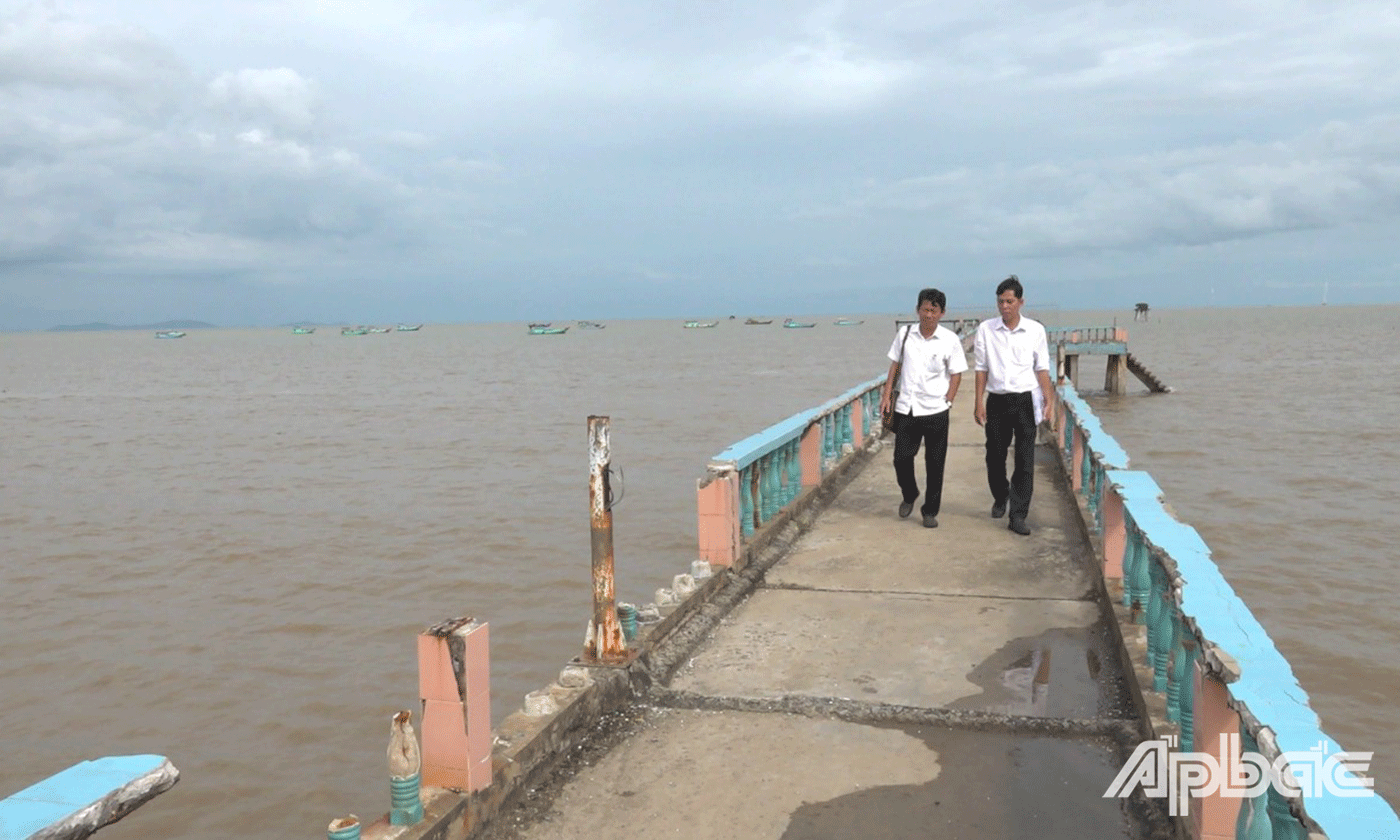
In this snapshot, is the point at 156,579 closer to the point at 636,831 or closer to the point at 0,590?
the point at 0,590

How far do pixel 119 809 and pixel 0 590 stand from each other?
10849 millimetres

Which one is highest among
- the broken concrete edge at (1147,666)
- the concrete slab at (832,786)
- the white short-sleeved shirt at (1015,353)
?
the white short-sleeved shirt at (1015,353)

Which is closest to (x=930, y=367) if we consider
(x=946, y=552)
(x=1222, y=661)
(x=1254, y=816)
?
(x=946, y=552)

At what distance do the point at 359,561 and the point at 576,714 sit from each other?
27.2ft

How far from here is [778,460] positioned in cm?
712

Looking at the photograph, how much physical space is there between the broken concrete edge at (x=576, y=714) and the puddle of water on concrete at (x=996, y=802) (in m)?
0.97

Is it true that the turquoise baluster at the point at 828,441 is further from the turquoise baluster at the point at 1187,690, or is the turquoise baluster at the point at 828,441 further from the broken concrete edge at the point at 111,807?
the broken concrete edge at the point at 111,807

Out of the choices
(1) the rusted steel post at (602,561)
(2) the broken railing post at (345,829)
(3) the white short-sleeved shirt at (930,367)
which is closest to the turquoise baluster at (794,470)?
(3) the white short-sleeved shirt at (930,367)

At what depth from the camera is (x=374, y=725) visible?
7.20m

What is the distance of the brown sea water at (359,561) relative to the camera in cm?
711

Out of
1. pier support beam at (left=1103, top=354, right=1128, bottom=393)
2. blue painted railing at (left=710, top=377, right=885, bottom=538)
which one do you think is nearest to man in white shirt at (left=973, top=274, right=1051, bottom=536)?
blue painted railing at (left=710, top=377, right=885, bottom=538)

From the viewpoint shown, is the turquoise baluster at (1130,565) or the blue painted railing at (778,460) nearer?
the turquoise baluster at (1130,565)

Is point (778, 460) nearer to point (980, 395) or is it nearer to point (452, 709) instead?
point (980, 395)

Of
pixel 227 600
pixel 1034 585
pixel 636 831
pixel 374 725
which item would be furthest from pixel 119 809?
pixel 227 600
